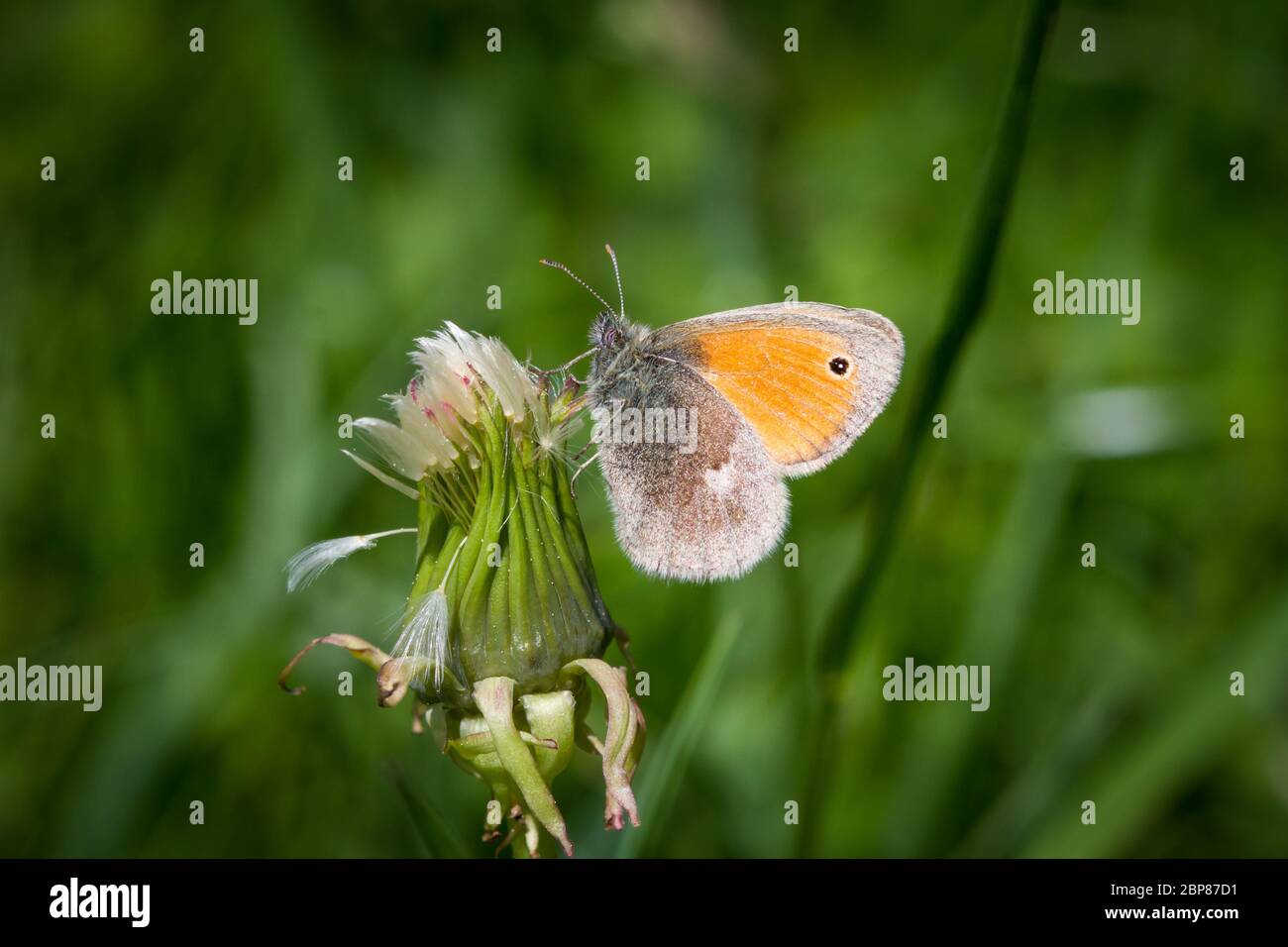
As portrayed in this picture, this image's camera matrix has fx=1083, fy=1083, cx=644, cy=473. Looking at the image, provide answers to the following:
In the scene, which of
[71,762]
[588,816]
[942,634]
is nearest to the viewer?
[588,816]

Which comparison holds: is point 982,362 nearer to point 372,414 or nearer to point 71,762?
point 372,414

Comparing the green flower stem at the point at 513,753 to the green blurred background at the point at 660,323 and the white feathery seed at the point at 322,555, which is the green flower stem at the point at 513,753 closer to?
the green blurred background at the point at 660,323

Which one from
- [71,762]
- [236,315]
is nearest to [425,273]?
[236,315]

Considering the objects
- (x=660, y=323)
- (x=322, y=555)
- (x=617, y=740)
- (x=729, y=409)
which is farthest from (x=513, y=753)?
(x=660, y=323)

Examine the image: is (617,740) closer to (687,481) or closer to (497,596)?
(497,596)
